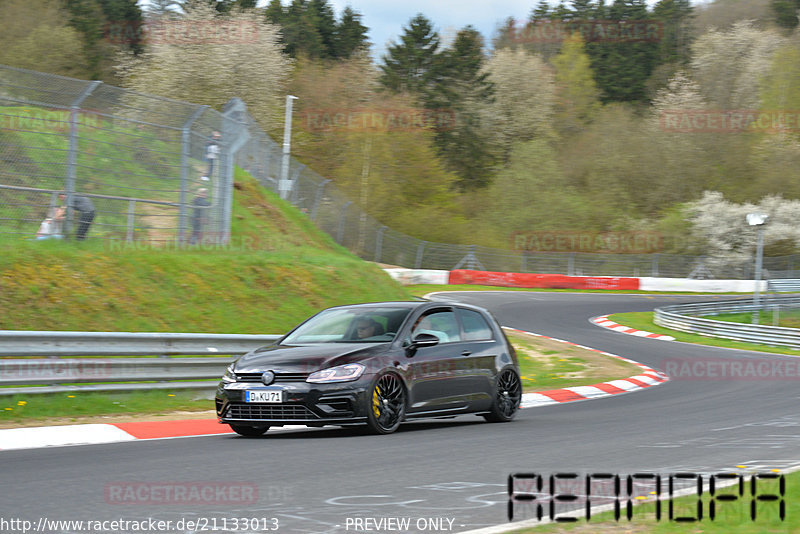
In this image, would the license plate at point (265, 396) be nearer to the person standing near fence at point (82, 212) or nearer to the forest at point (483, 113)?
the person standing near fence at point (82, 212)

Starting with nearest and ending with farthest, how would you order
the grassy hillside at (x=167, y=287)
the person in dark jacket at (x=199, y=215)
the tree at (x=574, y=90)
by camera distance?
the grassy hillside at (x=167, y=287), the person in dark jacket at (x=199, y=215), the tree at (x=574, y=90)

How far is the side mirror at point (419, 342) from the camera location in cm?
1007

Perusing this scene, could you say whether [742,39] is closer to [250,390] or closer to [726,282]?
[726,282]

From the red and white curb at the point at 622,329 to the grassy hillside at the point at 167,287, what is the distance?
35.9ft

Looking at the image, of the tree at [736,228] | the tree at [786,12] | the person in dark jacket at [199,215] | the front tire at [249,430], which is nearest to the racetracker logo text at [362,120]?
the tree at [736,228]

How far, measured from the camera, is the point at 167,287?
15.4m

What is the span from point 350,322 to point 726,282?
42.7 m

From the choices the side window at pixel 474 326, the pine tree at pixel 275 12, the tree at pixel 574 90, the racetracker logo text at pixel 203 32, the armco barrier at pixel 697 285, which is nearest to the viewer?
the side window at pixel 474 326

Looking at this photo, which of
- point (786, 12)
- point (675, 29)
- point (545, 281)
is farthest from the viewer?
point (675, 29)

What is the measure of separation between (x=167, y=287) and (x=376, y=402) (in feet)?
22.6

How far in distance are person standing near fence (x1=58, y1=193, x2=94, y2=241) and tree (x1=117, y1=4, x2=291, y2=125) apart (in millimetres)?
39675

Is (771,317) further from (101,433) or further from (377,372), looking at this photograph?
(101,433)

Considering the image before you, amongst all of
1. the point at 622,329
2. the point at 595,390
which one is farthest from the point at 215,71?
the point at 595,390

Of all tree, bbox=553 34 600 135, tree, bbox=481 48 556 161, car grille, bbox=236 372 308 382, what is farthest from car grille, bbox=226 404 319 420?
tree, bbox=553 34 600 135
